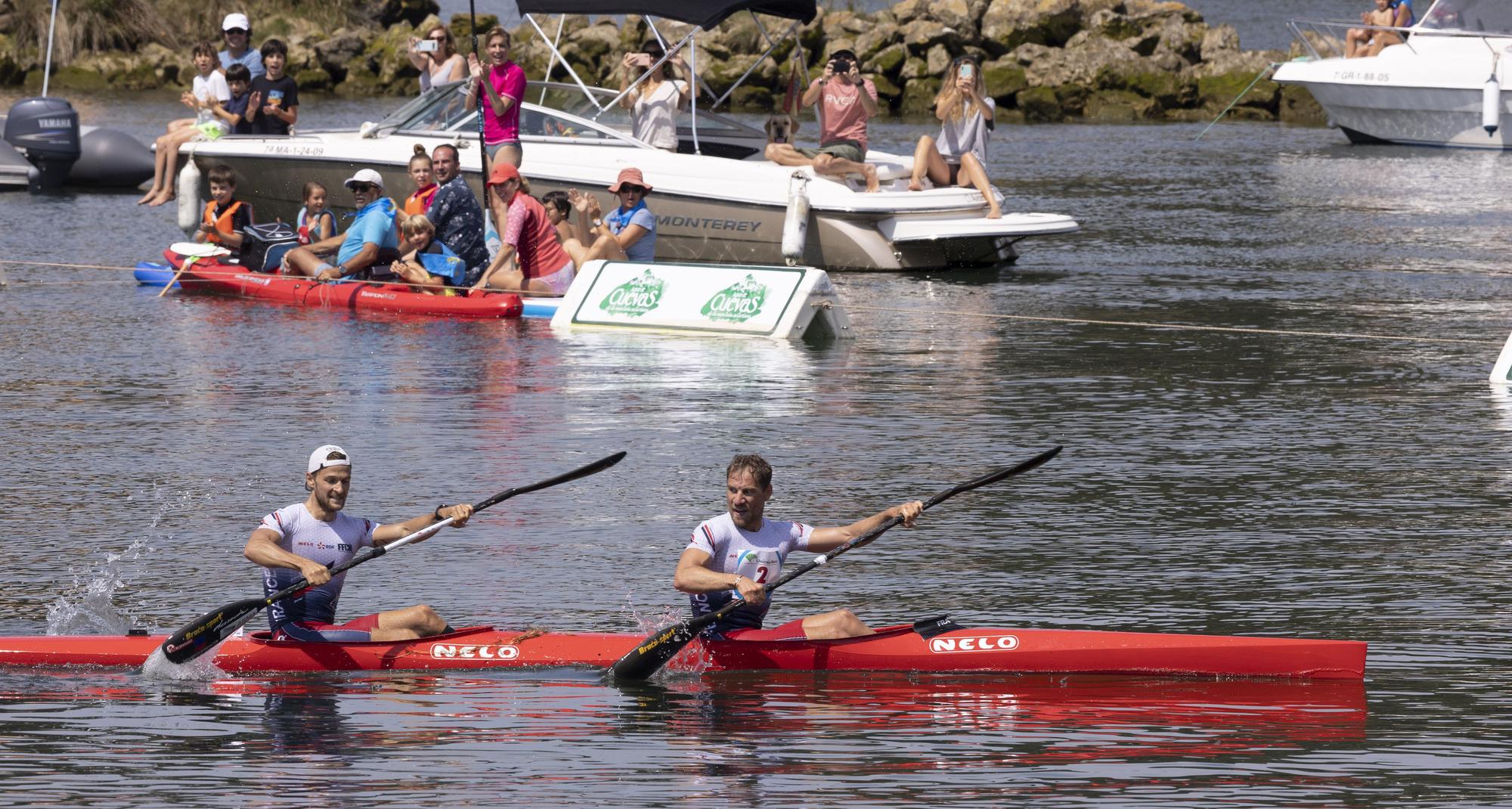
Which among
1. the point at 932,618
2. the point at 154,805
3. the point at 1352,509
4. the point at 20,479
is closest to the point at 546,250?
the point at 20,479

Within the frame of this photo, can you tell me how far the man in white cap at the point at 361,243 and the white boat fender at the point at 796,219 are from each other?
355 cm

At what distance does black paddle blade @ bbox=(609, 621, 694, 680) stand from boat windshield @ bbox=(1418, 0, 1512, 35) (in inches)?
1114

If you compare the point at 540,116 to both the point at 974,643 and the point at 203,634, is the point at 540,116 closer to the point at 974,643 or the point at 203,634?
the point at 203,634

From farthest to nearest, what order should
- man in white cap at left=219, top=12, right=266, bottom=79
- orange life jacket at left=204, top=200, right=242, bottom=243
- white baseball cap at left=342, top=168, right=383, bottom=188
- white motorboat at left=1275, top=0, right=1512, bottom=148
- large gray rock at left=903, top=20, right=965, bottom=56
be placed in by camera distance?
large gray rock at left=903, top=20, right=965, bottom=56
white motorboat at left=1275, top=0, right=1512, bottom=148
man in white cap at left=219, top=12, right=266, bottom=79
orange life jacket at left=204, top=200, right=242, bottom=243
white baseball cap at left=342, top=168, right=383, bottom=188

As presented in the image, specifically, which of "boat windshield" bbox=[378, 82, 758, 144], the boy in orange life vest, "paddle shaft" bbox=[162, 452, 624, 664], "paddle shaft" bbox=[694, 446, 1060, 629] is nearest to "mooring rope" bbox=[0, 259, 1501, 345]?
"boat windshield" bbox=[378, 82, 758, 144]

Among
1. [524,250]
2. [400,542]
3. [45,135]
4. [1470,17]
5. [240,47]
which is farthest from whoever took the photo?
[1470,17]

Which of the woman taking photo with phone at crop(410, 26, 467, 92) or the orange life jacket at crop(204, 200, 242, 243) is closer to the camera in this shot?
the orange life jacket at crop(204, 200, 242, 243)

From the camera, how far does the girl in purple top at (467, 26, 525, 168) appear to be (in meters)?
18.1

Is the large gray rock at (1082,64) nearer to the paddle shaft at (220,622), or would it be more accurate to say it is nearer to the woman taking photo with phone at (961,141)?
the woman taking photo with phone at (961,141)

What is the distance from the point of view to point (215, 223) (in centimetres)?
1911

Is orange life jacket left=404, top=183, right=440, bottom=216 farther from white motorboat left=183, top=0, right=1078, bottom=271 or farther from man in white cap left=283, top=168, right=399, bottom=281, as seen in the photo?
white motorboat left=183, top=0, right=1078, bottom=271

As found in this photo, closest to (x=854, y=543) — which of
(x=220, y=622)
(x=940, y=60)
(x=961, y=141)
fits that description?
(x=220, y=622)

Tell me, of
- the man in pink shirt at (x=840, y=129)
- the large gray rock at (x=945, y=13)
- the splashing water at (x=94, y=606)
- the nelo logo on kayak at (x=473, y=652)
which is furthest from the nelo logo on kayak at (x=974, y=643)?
the large gray rock at (x=945, y=13)

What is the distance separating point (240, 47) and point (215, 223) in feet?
11.0
